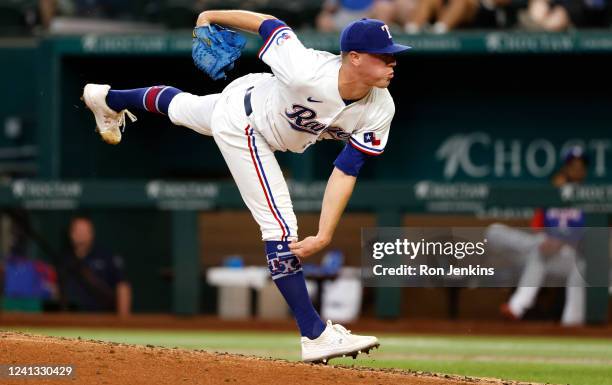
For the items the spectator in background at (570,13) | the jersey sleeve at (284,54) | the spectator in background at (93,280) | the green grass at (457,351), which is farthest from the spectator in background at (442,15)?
the jersey sleeve at (284,54)

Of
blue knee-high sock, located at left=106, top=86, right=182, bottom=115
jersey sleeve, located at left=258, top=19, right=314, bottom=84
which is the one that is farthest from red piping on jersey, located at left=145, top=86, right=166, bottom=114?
jersey sleeve, located at left=258, top=19, right=314, bottom=84

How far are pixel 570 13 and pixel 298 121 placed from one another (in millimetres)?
7230

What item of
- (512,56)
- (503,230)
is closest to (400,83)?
(512,56)

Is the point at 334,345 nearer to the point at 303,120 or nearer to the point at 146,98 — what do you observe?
the point at 303,120

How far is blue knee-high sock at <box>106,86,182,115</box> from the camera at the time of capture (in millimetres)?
6793

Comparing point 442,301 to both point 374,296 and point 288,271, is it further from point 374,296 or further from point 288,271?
point 288,271

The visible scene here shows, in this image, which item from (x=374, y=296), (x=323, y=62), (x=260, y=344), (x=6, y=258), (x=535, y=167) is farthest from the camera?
(x=535, y=167)

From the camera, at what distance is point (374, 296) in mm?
11742

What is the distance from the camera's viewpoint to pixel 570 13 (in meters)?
12.8

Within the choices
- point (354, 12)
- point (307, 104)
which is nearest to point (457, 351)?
point (307, 104)

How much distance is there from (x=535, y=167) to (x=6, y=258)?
5525mm

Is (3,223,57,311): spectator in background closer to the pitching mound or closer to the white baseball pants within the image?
the pitching mound

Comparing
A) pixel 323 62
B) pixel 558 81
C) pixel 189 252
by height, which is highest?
pixel 558 81

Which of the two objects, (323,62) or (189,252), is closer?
(323,62)
